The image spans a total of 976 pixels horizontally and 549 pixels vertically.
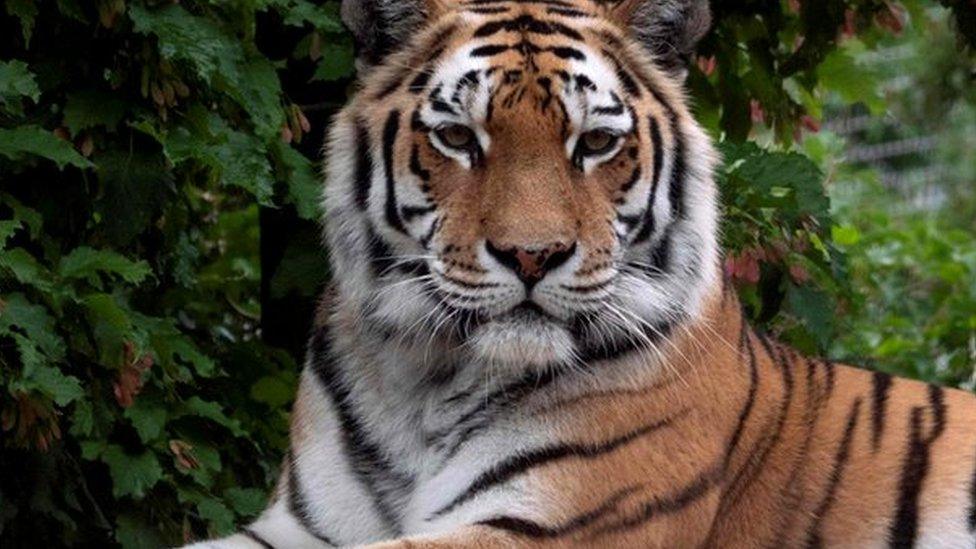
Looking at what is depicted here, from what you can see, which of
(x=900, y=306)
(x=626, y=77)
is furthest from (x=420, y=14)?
(x=900, y=306)

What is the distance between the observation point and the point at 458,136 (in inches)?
153

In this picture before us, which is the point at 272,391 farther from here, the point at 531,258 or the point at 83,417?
the point at 531,258

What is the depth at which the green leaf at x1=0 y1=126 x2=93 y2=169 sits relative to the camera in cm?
421

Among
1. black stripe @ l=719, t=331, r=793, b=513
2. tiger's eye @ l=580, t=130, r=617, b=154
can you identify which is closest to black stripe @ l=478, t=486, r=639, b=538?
black stripe @ l=719, t=331, r=793, b=513

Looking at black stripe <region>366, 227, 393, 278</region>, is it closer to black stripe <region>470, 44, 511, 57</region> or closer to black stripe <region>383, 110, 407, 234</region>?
black stripe <region>383, 110, 407, 234</region>

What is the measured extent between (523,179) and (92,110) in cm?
117

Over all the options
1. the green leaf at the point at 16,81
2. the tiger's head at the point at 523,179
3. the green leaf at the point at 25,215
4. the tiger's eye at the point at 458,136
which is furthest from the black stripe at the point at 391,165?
the green leaf at the point at 25,215

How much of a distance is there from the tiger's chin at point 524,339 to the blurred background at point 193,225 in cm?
73

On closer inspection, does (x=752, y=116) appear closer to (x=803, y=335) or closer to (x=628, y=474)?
(x=803, y=335)

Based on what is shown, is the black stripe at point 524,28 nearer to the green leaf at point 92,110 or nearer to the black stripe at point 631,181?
the black stripe at point 631,181

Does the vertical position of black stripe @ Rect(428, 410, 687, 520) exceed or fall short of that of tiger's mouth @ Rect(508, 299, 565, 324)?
it falls short

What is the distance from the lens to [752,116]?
19.6ft

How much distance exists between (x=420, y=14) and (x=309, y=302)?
168 cm

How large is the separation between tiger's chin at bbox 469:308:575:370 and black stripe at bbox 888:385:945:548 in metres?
0.88
